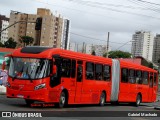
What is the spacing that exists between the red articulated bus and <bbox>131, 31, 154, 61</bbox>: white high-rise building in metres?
56.2

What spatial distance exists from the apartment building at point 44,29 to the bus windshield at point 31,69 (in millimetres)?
55475

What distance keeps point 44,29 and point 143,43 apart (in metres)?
24.9

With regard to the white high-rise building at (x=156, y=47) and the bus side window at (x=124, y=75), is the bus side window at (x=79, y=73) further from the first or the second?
the white high-rise building at (x=156, y=47)

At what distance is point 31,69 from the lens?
62.8 feet

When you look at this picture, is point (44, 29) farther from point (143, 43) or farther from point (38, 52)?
point (38, 52)

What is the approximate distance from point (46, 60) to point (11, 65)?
1.79 m

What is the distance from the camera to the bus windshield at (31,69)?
19.1 meters

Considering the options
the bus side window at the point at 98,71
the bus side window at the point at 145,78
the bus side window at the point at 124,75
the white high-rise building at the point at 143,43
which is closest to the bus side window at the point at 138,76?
the bus side window at the point at 145,78

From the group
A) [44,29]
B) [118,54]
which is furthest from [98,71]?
[118,54]

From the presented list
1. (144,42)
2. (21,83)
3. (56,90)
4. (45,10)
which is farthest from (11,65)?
(45,10)

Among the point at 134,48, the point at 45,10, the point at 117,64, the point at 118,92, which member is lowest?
the point at 118,92

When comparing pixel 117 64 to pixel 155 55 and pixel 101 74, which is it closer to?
pixel 101 74

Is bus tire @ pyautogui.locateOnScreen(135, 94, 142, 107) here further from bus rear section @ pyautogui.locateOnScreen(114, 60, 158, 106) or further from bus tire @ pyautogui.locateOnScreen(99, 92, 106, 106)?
bus tire @ pyautogui.locateOnScreen(99, 92, 106, 106)

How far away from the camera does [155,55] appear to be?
351ft
